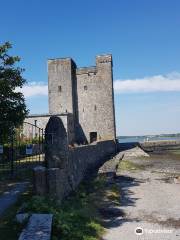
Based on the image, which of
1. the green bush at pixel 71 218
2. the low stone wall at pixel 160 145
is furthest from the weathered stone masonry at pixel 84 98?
the green bush at pixel 71 218

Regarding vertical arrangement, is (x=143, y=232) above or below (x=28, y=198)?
below

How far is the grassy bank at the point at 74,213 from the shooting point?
369 inches

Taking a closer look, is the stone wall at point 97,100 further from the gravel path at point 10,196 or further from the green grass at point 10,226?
the green grass at point 10,226

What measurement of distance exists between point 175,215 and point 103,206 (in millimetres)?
2834

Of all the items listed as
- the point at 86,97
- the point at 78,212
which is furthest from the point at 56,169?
the point at 86,97

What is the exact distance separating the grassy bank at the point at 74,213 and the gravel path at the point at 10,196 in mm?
309

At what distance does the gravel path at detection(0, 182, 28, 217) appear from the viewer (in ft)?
36.8

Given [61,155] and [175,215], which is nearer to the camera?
[175,215]

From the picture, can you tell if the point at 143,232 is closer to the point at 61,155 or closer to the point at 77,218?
the point at 77,218

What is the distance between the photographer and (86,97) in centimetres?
5278

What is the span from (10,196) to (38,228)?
13.3 feet

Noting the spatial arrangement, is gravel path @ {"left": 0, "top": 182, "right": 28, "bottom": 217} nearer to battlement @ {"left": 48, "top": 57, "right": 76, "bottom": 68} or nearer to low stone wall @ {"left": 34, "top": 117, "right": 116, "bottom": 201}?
low stone wall @ {"left": 34, "top": 117, "right": 116, "bottom": 201}

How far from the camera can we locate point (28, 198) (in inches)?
463

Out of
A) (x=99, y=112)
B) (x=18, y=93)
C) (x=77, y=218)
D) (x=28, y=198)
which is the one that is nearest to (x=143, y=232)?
(x=77, y=218)
